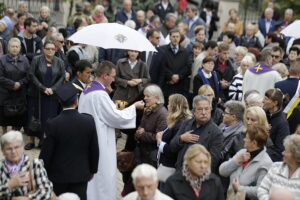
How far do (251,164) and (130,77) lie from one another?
205 inches

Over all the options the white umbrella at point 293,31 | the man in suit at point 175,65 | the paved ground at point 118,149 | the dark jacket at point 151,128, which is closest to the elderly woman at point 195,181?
the dark jacket at point 151,128

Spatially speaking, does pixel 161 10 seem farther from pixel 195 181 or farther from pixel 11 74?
pixel 195 181

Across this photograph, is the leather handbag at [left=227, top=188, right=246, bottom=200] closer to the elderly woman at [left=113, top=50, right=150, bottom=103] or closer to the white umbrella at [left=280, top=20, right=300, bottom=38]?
the elderly woman at [left=113, top=50, right=150, bottom=103]

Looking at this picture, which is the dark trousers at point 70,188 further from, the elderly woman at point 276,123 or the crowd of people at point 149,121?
the elderly woman at point 276,123

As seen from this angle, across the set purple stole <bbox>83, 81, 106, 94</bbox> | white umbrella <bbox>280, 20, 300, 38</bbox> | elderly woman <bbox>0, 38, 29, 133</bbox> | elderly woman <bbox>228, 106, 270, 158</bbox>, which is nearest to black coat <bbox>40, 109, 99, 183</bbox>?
purple stole <bbox>83, 81, 106, 94</bbox>

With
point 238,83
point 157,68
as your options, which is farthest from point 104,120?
point 157,68

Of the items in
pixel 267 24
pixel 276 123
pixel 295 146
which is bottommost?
pixel 276 123

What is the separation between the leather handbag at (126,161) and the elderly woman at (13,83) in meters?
3.66

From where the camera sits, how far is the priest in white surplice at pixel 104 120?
901 cm

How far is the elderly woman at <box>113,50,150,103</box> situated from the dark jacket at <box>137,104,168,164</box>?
297 cm

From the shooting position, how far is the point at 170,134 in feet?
27.6

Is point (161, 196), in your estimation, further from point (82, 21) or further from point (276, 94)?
point (82, 21)

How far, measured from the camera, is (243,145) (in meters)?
8.19

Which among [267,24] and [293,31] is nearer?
[293,31]
